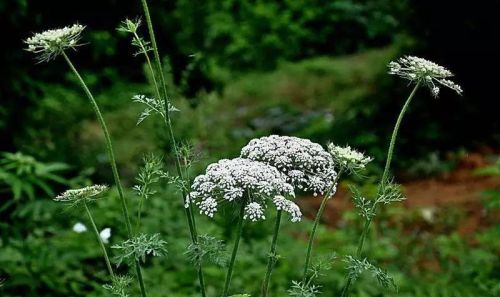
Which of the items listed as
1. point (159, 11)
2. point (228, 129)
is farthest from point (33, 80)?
point (228, 129)

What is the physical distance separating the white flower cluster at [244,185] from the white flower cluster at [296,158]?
4 cm

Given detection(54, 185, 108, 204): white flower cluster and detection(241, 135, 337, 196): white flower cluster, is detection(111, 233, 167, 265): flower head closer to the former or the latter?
detection(54, 185, 108, 204): white flower cluster

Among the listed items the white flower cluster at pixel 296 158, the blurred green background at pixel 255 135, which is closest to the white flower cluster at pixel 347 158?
the white flower cluster at pixel 296 158

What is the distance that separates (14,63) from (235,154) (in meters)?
2.36

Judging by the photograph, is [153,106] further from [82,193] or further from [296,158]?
[296,158]

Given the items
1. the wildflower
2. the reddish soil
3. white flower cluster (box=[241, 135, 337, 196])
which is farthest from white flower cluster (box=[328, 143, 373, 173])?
the reddish soil

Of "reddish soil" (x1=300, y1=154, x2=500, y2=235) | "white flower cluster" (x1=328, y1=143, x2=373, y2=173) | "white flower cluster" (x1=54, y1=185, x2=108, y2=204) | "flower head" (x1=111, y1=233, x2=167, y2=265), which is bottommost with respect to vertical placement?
"reddish soil" (x1=300, y1=154, x2=500, y2=235)

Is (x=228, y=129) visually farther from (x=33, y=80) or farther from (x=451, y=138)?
(x=33, y=80)

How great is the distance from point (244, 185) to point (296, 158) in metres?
0.20

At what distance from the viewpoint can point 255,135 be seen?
28.2 feet

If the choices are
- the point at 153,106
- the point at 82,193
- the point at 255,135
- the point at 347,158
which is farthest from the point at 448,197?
the point at 82,193

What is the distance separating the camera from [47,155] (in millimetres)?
5914

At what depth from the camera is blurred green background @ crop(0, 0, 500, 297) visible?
173 inches

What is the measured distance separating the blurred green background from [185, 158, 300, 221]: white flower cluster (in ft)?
3.31
